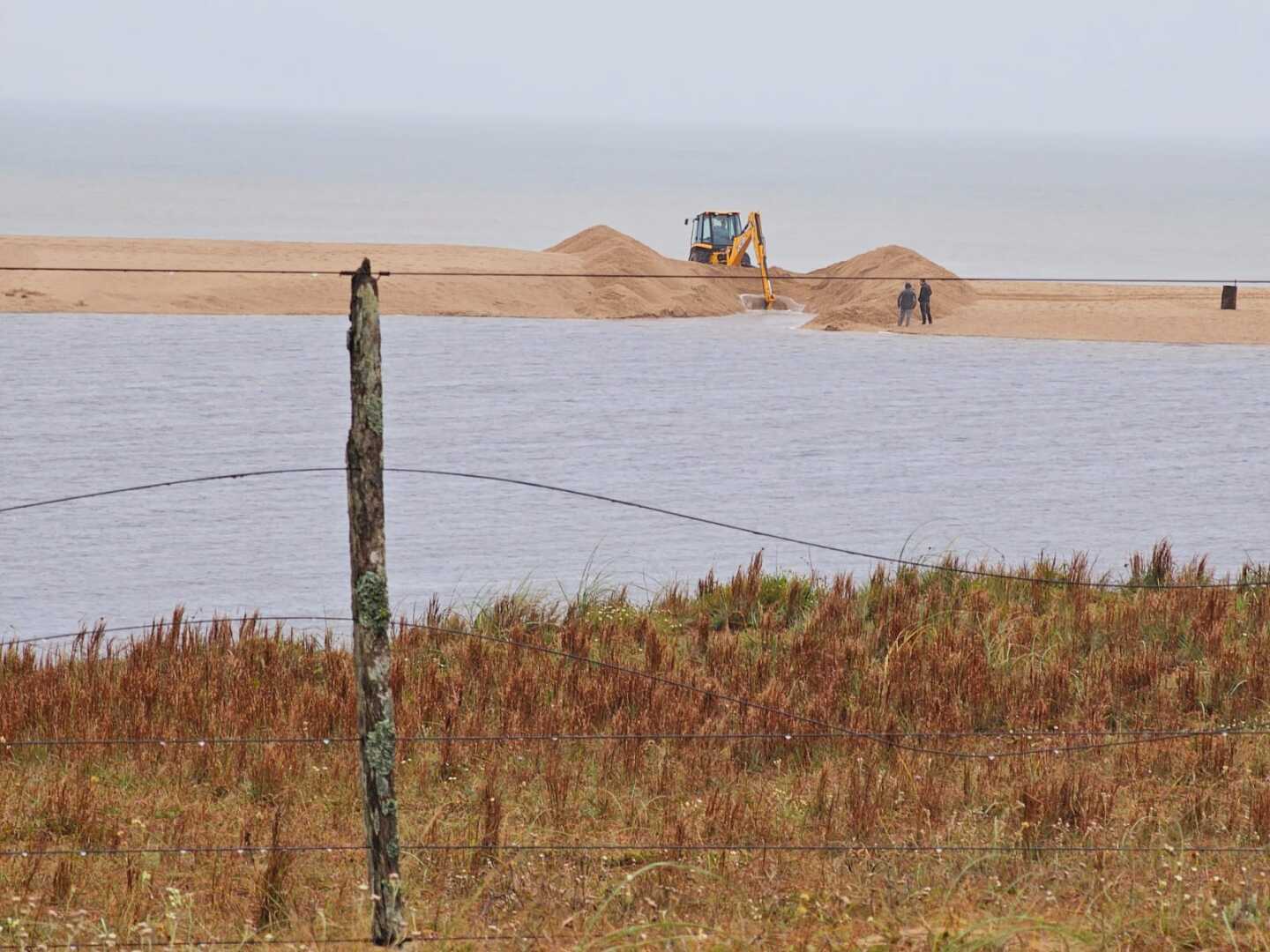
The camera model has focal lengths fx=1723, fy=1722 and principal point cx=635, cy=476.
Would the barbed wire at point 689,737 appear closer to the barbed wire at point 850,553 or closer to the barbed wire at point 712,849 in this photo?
the barbed wire at point 850,553

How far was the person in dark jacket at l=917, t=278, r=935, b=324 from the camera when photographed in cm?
3591

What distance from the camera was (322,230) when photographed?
67500 millimetres

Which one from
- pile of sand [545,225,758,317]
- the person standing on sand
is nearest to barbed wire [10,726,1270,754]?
the person standing on sand

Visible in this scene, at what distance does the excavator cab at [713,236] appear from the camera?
43062mm

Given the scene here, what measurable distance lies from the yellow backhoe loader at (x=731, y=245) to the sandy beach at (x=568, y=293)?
2.18 feet

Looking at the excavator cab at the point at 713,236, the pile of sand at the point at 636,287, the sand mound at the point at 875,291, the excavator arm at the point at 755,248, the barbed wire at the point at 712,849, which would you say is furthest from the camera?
the excavator cab at the point at 713,236

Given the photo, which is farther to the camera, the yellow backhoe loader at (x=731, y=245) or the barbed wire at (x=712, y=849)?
the yellow backhoe loader at (x=731, y=245)

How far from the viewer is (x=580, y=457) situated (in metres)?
20.0

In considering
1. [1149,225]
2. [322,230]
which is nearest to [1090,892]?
[322,230]

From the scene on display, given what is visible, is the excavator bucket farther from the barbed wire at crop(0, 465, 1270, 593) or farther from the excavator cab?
the barbed wire at crop(0, 465, 1270, 593)

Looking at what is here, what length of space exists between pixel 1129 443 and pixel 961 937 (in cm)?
1751

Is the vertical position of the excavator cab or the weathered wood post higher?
the excavator cab

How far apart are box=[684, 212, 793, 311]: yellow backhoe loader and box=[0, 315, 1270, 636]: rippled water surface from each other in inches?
299

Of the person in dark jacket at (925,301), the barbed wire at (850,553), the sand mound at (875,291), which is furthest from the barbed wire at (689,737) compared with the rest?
the sand mound at (875,291)
